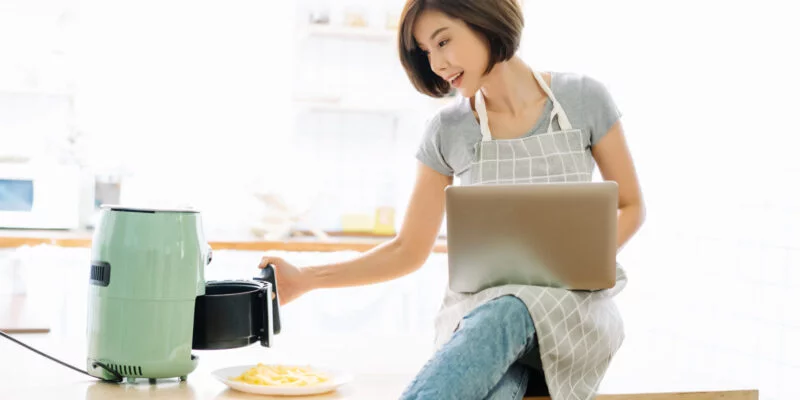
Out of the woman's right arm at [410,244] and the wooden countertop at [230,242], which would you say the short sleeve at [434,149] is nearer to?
the woman's right arm at [410,244]

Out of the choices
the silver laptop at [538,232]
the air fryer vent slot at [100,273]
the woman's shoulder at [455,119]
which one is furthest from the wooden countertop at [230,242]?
the silver laptop at [538,232]

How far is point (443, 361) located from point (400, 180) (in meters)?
3.37

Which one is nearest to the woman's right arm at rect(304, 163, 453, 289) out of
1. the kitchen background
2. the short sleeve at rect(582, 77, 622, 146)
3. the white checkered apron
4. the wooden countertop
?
the white checkered apron

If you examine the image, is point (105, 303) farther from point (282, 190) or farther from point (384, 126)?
point (384, 126)

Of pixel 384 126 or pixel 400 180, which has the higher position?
pixel 384 126

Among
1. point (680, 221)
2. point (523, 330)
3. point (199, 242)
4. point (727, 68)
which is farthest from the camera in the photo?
point (680, 221)

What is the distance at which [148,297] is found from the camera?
49.0 inches

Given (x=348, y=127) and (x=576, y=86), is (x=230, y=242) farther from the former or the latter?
(x=576, y=86)

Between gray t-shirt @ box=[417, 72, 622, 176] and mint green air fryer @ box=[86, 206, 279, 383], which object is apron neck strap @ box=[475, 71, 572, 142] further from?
mint green air fryer @ box=[86, 206, 279, 383]

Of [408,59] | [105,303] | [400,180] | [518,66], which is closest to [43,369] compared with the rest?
[105,303]

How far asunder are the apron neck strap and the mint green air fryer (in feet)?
1.96

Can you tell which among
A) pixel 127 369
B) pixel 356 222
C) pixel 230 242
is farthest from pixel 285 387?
pixel 356 222

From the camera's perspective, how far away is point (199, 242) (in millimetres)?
1297

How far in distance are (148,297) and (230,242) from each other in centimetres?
240
